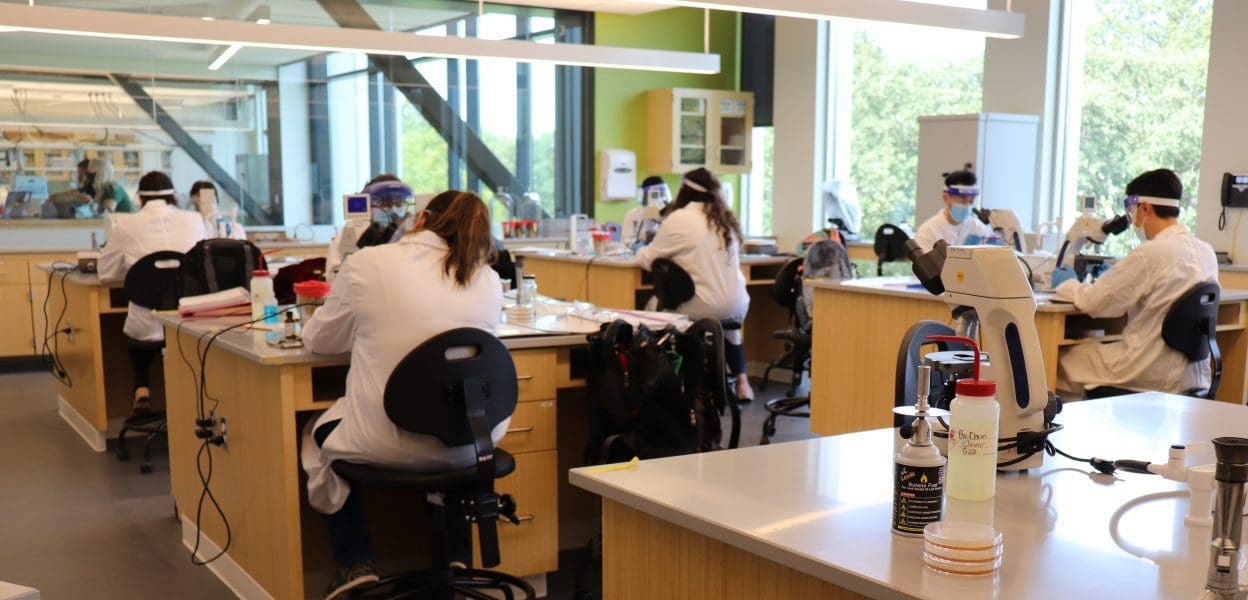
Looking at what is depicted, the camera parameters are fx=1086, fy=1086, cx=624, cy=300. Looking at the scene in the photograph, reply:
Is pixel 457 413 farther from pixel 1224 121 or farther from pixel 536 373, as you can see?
pixel 1224 121

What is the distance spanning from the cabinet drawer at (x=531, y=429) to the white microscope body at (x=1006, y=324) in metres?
1.70

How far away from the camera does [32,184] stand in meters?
7.69

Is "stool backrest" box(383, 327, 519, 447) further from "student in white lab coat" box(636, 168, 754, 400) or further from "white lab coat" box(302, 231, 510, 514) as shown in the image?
"student in white lab coat" box(636, 168, 754, 400)

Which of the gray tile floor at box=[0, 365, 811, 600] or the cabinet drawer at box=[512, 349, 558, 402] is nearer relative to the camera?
the cabinet drawer at box=[512, 349, 558, 402]

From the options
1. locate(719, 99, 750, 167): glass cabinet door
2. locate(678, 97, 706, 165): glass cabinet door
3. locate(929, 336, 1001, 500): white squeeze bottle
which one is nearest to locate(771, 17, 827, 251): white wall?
locate(719, 99, 750, 167): glass cabinet door

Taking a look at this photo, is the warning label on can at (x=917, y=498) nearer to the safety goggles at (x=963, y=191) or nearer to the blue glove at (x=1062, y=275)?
the blue glove at (x=1062, y=275)

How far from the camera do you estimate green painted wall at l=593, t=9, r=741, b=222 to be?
32.0 feet

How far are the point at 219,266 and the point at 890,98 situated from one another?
5976 millimetres

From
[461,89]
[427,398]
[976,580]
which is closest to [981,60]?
[461,89]

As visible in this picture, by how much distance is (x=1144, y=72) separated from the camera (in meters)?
6.99

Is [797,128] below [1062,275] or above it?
above

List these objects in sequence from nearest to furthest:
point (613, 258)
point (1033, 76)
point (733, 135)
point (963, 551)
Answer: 1. point (963, 551)
2. point (613, 258)
3. point (1033, 76)
4. point (733, 135)

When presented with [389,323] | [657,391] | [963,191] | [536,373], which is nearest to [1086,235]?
[963,191]

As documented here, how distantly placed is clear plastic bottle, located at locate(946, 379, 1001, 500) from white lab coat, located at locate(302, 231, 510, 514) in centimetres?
152
